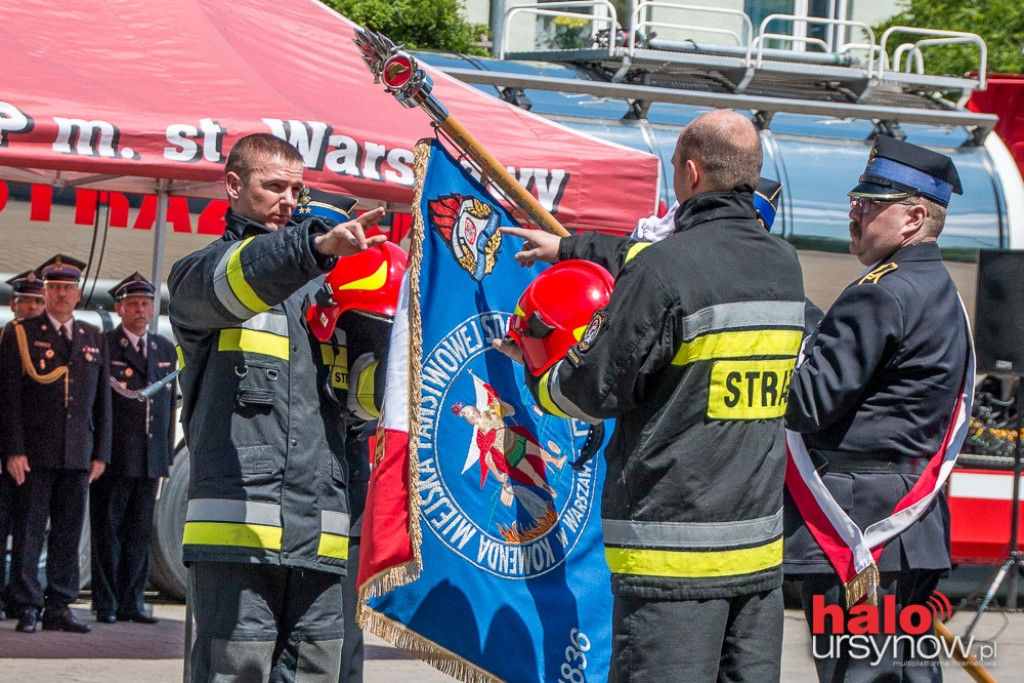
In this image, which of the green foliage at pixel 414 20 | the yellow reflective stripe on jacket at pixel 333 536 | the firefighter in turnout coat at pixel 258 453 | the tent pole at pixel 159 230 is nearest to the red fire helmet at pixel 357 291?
the firefighter in turnout coat at pixel 258 453

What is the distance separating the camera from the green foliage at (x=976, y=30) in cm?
1778

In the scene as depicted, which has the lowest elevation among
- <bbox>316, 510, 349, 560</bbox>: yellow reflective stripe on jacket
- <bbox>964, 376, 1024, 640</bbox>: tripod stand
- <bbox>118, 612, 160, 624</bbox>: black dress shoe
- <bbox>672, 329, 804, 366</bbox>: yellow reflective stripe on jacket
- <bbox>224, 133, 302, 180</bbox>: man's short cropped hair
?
<bbox>118, 612, 160, 624</bbox>: black dress shoe

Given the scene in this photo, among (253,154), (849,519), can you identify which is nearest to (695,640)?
(849,519)

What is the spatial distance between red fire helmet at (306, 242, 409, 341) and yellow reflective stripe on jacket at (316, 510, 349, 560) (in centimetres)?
51

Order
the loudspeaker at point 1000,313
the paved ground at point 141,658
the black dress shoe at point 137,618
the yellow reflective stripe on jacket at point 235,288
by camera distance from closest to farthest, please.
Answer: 1. the yellow reflective stripe on jacket at point 235,288
2. the paved ground at point 141,658
3. the black dress shoe at point 137,618
4. the loudspeaker at point 1000,313

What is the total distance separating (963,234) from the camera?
10898 mm

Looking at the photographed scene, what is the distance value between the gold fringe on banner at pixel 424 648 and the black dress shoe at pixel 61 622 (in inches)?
170

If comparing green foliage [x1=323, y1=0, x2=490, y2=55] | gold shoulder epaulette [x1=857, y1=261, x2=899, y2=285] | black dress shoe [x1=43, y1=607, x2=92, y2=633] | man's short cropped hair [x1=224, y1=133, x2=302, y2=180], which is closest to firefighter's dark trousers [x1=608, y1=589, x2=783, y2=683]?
gold shoulder epaulette [x1=857, y1=261, x2=899, y2=285]

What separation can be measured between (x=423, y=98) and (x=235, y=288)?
0.78 metres

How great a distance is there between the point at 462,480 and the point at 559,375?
76cm

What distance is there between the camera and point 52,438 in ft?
26.2

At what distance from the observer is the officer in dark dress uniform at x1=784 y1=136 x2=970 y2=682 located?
162 inches

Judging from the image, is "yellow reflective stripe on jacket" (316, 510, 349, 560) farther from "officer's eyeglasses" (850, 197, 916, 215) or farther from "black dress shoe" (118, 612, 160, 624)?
"black dress shoe" (118, 612, 160, 624)

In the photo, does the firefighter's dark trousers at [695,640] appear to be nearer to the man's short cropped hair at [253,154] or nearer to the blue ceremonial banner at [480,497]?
the blue ceremonial banner at [480,497]
